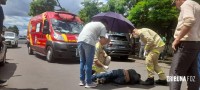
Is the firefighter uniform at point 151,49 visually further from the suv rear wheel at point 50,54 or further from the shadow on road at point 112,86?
the suv rear wheel at point 50,54

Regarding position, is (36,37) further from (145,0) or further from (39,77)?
(145,0)

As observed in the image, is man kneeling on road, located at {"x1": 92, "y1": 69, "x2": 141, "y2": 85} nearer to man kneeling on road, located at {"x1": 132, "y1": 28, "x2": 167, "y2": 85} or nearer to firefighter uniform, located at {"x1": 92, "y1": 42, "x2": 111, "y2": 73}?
firefighter uniform, located at {"x1": 92, "y1": 42, "x2": 111, "y2": 73}

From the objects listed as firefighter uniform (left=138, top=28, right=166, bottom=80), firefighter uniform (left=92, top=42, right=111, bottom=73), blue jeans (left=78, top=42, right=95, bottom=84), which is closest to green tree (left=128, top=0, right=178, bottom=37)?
firefighter uniform (left=138, top=28, right=166, bottom=80)

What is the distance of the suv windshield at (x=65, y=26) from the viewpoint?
13773 millimetres

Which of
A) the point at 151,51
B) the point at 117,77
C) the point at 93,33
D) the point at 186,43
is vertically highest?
the point at 93,33

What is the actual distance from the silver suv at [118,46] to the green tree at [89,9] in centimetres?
2226

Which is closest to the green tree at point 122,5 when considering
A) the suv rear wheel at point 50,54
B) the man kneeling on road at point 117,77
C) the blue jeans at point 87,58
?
→ the suv rear wheel at point 50,54

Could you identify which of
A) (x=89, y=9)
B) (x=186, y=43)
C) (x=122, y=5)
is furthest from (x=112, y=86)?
(x=89, y=9)

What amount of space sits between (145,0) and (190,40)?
1671 cm

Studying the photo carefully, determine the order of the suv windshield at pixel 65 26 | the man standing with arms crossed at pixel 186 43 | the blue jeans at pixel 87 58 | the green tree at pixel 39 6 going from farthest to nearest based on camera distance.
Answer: the green tree at pixel 39 6 < the suv windshield at pixel 65 26 < the blue jeans at pixel 87 58 < the man standing with arms crossed at pixel 186 43

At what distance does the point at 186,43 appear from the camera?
16.1 feet

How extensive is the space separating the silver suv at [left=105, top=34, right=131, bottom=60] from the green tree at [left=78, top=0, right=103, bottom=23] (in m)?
22.3

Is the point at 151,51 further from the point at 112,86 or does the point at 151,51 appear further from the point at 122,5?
the point at 122,5

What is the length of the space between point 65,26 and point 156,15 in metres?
8.41
